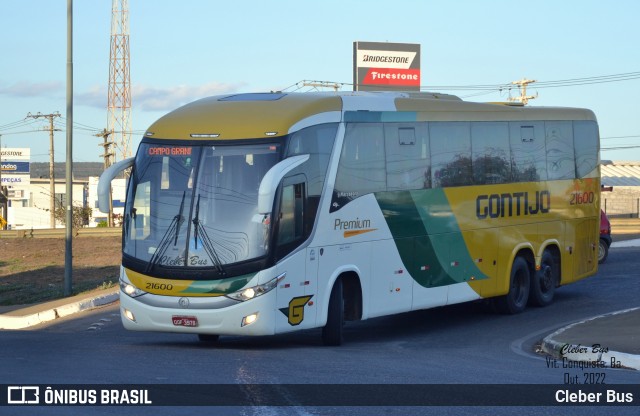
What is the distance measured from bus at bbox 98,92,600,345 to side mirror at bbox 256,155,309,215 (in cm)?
2

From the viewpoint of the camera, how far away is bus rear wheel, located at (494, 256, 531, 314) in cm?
1930

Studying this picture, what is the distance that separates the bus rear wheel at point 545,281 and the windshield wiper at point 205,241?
883 cm

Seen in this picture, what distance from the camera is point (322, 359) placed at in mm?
12477

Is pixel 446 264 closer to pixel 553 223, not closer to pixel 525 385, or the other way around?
pixel 553 223

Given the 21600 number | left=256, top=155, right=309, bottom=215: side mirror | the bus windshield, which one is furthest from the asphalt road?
the 21600 number

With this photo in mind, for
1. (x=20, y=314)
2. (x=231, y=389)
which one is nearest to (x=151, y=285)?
(x=231, y=389)

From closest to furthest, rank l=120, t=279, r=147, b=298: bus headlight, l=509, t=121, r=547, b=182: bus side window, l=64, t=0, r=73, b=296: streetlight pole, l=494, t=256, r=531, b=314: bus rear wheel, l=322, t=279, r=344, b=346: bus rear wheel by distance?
l=120, t=279, r=147, b=298: bus headlight → l=322, t=279, r=344, b=346: bus rear wheel → l=509, t=121, r=547, b=182: bus side window → l=494, t=256, r=531, b=314: bus rear wheel → l=64, t=0, r=73, b=296: streetlight pole

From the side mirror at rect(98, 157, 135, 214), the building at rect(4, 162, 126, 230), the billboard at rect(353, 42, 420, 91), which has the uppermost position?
the billboard at rect(353, 42, 420, 91)

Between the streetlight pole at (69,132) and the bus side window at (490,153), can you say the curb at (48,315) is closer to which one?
the streetlight pole at (69,132)

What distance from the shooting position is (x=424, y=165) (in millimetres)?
16734

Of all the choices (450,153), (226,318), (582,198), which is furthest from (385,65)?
(226,318)

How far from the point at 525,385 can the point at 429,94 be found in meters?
8.63

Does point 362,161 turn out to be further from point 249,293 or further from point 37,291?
point 37,291

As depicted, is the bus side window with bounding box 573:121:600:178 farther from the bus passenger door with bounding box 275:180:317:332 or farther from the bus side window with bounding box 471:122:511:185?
the bus passenger door with bounding box 275:180:317:332
